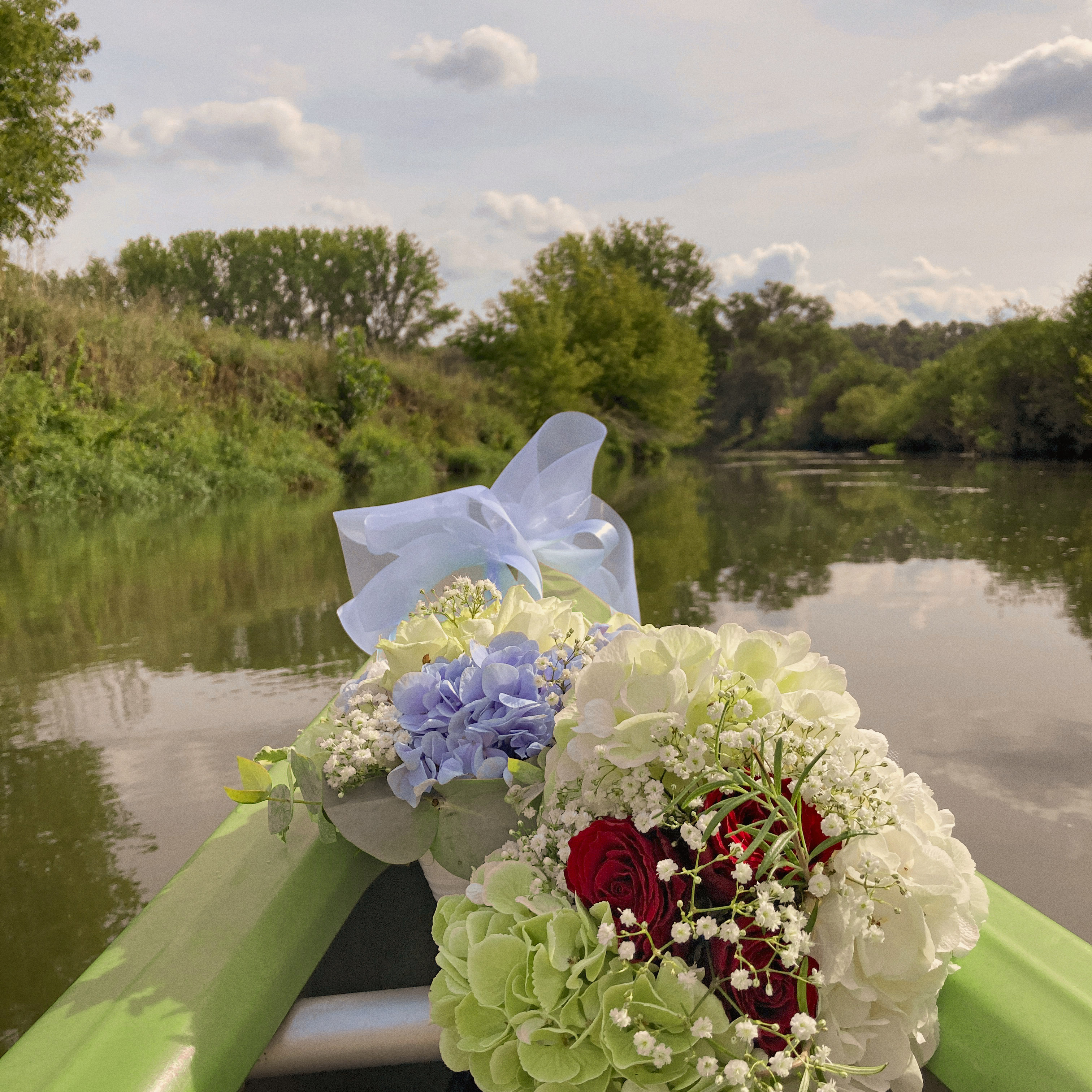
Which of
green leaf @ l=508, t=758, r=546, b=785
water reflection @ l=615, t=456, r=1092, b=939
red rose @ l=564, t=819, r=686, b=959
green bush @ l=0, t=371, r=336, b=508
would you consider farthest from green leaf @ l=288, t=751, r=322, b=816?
green bush @ l=0, t=371, r=336, b=508

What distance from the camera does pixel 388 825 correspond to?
1.06 metres

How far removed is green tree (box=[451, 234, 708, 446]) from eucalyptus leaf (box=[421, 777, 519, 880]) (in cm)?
2622

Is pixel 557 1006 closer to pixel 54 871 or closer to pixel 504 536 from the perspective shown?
pixel 504 536

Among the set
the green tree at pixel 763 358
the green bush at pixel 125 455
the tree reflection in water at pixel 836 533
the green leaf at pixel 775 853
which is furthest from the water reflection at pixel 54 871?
the green tree at pixel 763 358

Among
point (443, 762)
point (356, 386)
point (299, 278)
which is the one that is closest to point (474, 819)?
point (443, 762)

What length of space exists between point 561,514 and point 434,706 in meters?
0.83

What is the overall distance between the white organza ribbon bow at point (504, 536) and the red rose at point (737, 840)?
2.73 feet

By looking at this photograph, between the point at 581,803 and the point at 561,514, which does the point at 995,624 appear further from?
the point at 581,803

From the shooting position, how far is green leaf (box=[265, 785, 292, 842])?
110 centimetres

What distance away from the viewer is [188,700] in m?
3.53

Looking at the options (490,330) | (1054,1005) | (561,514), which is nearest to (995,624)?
(561,514)

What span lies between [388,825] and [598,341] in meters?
29.2

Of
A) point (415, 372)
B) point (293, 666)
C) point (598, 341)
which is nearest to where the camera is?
point (293, 666)

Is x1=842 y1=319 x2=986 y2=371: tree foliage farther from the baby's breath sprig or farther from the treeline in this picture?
the baby's breath sprig
